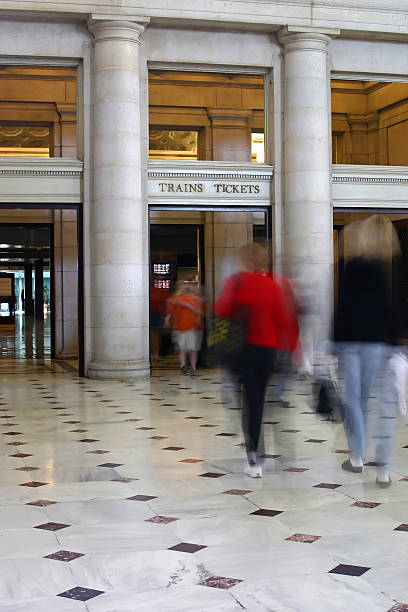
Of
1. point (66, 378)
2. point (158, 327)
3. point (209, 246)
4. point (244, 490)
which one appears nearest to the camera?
point (244, 490)

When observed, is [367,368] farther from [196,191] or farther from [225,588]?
[196,191]

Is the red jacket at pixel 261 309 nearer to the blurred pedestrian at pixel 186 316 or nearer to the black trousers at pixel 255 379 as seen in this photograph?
the black trousers at pixel 255 379

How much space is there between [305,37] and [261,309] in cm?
990

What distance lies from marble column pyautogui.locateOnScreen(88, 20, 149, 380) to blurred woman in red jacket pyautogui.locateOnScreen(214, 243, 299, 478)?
7.96m


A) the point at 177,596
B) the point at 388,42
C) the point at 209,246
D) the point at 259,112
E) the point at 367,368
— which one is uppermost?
the point at 388,42

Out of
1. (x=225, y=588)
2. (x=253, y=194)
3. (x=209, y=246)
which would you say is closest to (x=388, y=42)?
(x=253, y=194)

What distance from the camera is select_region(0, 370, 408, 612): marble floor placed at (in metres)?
4.06

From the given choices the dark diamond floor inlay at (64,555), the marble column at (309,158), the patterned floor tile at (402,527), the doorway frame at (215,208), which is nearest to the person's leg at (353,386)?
the patterned floor tile at (402,527)

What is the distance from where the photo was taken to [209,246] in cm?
1956

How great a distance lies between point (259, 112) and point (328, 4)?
228 cm

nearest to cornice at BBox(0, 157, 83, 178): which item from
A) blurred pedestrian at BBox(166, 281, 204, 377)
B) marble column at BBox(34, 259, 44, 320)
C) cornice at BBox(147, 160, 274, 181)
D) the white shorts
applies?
cornice at BBox(147, 160, 274, 181)

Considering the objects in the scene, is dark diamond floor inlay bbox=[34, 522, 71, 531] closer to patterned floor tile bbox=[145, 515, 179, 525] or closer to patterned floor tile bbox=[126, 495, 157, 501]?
patterned floor tile bbox=[145, 515, 179, 525]

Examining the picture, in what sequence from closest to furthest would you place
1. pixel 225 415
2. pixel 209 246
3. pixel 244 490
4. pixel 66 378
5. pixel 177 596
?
pixel 177 596 → pixel 244 490 → pixel 225 415 → pixel 66 378 → pixel 209 246

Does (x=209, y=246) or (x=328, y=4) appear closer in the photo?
(x=328, y=4)
